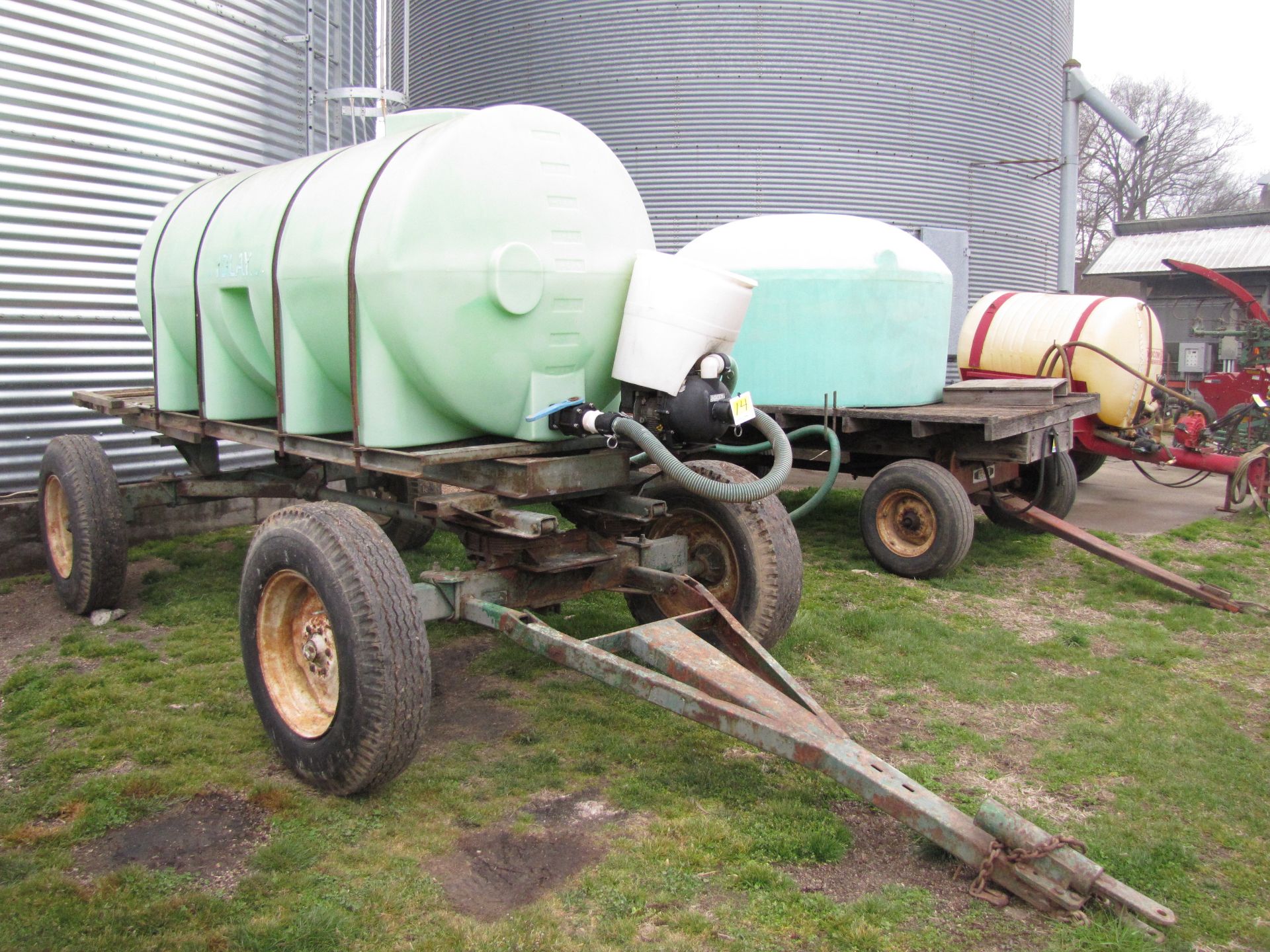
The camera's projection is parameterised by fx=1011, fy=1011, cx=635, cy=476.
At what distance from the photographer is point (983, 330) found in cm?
1045

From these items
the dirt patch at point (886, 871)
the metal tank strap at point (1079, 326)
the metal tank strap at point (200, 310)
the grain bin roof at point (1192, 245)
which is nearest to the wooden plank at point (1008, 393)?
the metal tank strap at point (1079, 326)

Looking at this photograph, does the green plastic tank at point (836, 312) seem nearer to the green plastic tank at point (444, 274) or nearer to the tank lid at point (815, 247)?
the tank lid at point (815, 247)

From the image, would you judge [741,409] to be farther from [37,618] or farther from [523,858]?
[37,618]

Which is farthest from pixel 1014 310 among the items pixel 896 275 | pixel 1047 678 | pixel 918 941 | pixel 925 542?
pixel 918 941

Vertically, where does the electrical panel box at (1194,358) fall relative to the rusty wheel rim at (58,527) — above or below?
above

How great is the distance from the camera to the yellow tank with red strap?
9.56 meters

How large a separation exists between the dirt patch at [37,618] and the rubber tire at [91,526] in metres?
0.15

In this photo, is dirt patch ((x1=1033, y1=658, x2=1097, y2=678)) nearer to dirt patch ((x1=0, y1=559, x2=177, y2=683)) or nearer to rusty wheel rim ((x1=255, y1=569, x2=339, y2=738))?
rusty wheel rim ((x1=255, y1=569, x2=339, y2=738))

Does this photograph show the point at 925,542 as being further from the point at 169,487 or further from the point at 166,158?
the point at 166,158

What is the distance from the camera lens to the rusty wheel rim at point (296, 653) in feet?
13.1

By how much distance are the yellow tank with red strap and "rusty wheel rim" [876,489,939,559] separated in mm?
3125

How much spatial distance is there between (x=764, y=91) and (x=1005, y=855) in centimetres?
1168

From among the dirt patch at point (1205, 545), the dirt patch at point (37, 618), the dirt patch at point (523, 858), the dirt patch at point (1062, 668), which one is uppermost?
the dirt patch at point (1205, 545)

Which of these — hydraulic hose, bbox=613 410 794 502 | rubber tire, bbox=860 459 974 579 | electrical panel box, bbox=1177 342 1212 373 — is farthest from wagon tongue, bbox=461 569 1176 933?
electrical panel box, bbox=1177 342 1212 373
